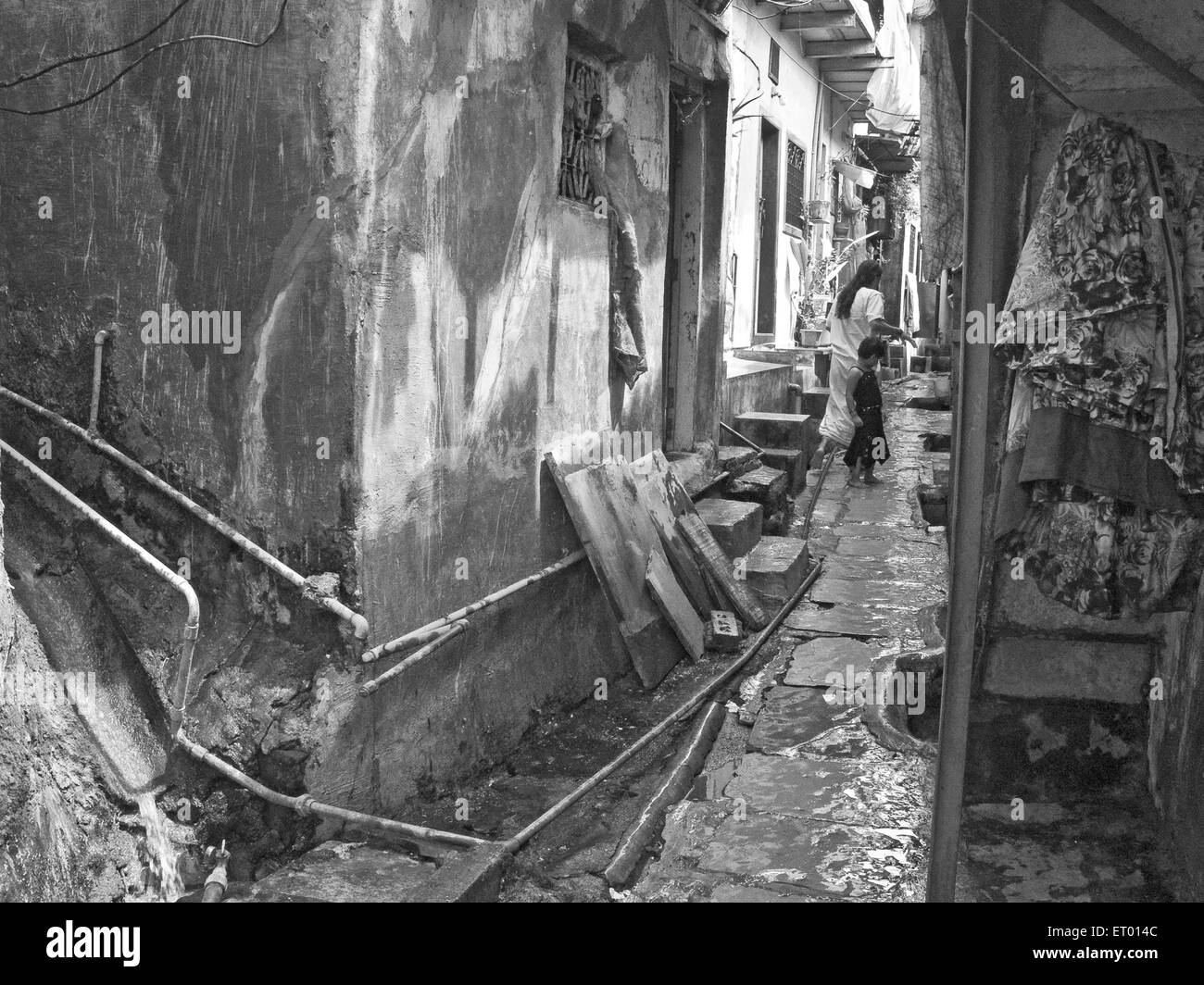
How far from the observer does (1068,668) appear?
15.6ft

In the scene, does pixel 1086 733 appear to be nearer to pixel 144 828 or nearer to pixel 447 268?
pixel 447 268

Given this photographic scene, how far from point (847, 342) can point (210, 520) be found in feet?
27.8

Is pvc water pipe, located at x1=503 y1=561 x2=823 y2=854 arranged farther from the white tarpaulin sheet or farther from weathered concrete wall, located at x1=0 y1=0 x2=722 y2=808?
the white tarpaulin sheet

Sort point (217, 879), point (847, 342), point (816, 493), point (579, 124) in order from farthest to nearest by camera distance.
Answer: point (847, 342) → point (816, 493) → point (579, 124) → point (217, 879)

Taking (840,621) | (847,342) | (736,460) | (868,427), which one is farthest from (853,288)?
(840,621)

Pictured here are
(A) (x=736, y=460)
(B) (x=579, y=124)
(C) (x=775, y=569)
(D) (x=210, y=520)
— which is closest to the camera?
(D) (x=210, y=520)

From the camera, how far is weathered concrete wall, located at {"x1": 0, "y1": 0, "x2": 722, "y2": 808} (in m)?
4.47

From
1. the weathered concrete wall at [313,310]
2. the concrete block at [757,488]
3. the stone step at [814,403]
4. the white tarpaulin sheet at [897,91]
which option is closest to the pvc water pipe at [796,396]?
the stone step at [814,403]

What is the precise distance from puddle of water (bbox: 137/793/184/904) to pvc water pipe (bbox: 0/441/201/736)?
1.03ft

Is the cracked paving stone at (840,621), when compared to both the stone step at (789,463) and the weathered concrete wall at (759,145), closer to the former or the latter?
the stone step at (789,463)

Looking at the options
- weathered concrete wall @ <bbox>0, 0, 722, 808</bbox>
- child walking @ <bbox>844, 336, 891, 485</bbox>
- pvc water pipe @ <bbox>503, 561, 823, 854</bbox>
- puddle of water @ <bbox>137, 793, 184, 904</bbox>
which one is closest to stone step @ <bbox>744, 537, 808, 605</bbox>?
pvc water pipe @ <bbox>503, 561, 823, 854</bbox>

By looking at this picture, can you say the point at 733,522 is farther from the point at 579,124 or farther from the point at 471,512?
the point at 471,512

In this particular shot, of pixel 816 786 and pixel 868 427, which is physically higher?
pixel 868 427

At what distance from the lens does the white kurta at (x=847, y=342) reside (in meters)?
11.9
